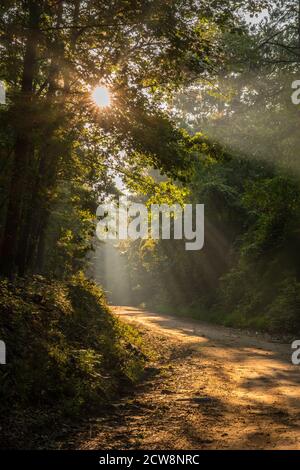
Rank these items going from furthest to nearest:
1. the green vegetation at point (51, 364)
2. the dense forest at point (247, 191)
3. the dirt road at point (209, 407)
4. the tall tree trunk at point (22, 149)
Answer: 1. the dense forest at point (247, 191)
2. the tall tree trunk at point (22, 149)
3. the green vegetation at point (51, 364)
4. the dirt road at point (209, 407)

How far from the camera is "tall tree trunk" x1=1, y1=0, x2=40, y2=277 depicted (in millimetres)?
9398

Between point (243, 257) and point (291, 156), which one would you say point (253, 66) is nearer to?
point (291, 156)

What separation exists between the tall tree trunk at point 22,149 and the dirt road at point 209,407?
4232 millimetres

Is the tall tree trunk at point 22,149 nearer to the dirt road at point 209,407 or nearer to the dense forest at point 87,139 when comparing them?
the dense forest at point 87,139

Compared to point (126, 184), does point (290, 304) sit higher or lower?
lower

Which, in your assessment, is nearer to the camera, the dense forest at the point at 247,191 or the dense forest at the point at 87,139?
the dense forest at the point at 87,139

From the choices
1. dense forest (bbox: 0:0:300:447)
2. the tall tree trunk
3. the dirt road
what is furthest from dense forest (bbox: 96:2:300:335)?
the dirt road

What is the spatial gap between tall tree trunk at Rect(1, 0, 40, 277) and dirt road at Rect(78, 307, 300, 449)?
423 centimetres

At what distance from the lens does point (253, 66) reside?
770 inches

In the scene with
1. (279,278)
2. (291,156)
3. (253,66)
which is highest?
(253,66)

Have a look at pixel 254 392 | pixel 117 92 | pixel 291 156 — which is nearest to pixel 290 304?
pixel 291 156

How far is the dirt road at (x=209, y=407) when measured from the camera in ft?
21.8

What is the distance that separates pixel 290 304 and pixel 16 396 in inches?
633

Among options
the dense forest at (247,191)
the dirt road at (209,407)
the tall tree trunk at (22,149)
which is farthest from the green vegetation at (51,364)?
the dense forest at (247,191)
